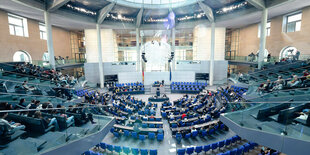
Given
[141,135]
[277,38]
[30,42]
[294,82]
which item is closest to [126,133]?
[141,135]

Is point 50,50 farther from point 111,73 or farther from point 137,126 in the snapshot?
point 137,126

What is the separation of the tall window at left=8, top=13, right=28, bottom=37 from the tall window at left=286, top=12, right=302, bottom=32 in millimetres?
31954

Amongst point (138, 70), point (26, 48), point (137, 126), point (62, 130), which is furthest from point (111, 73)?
point (62, 130)

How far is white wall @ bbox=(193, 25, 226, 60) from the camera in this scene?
2367 cm

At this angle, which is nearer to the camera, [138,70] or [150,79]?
[150,79]

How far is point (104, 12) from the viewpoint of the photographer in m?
18.8

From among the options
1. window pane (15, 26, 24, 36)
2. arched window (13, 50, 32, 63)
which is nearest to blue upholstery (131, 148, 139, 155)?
arched window (13, 50, 32, 63)

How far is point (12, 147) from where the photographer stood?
10.6ft

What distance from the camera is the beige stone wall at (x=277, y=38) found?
48.3 ft

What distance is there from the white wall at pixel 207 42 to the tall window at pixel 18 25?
24.4m

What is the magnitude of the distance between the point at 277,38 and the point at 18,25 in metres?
32.2

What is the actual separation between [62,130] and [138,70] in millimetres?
20181

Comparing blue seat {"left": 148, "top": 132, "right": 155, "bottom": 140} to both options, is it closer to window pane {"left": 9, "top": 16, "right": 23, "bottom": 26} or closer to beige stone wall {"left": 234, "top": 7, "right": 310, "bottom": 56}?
beige stone wall {"left": 234, "top": 7, "right": 310, "bottom": 56}

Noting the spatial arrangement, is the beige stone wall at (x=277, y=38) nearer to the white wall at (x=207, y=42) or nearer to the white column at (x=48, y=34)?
the white wall at (x=207, y=42)
